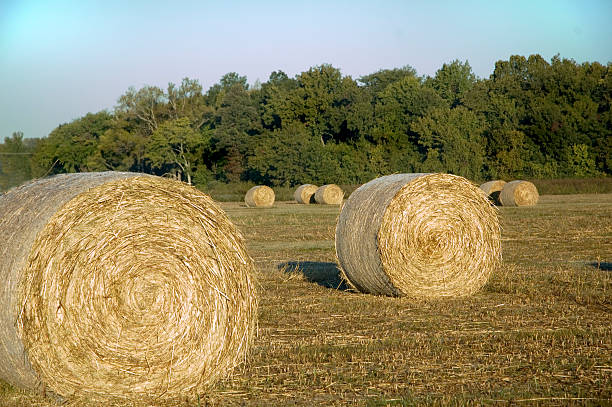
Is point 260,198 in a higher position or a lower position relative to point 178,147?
lower

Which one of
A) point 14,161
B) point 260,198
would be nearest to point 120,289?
point 14,161

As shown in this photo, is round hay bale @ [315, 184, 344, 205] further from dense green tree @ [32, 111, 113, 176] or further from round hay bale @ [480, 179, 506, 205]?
dense green tree @ [32, 111, 113, 176]

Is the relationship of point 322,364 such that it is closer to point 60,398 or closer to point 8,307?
point 60,398

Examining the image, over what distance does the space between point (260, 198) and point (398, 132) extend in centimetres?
2591

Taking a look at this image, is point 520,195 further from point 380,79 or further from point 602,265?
point 380,79

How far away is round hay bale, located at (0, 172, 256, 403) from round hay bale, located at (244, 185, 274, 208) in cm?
3552

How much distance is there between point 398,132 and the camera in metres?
66.1

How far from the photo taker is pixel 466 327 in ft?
30.7

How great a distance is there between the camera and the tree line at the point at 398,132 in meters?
61.4

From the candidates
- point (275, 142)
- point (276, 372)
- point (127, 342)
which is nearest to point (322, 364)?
point (276, 372)

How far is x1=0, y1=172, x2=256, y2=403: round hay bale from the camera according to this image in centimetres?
630

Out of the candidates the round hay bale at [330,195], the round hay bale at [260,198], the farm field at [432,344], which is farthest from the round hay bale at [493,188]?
the farm field at [432,344]

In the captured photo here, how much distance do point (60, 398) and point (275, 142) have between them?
61.1 metres

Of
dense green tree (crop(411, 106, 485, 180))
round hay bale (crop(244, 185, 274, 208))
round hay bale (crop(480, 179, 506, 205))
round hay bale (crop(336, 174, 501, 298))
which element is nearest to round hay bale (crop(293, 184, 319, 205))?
round hay bale (crop(244, 185, 274, 208))
